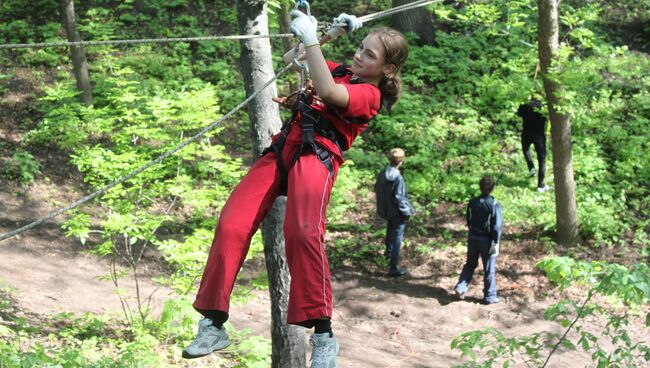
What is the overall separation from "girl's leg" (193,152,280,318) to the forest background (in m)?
1.87

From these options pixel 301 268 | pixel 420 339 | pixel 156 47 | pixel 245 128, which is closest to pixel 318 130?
pixel 301 268

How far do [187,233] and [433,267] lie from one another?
353 centimetres

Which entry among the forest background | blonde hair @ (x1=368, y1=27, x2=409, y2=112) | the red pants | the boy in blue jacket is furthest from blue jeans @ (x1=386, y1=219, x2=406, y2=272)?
the red pants

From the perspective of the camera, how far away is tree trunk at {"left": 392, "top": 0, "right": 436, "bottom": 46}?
604 inches

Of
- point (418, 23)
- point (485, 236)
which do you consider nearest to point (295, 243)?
point (485, 236)

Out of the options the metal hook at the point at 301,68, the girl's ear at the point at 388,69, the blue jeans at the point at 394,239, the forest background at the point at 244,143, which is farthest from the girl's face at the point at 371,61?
the blue jeans at the point at 394,239

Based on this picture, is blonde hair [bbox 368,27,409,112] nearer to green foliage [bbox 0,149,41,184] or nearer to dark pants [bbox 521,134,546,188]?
dark pants [bbox 521,134,546,188]

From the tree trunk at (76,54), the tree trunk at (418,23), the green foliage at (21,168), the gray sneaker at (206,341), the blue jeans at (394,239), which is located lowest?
the blue jeans at (394,239)

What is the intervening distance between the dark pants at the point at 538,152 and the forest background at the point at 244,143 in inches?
11.5

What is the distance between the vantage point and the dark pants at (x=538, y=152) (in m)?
10.9

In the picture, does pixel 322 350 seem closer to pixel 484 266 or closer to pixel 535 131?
pixel 484 266

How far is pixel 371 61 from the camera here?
3537 mm

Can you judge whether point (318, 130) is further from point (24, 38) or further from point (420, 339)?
point (24, 38)

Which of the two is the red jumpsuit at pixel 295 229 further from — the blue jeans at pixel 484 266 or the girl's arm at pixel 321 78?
the blue jeans at pixel 484 266
